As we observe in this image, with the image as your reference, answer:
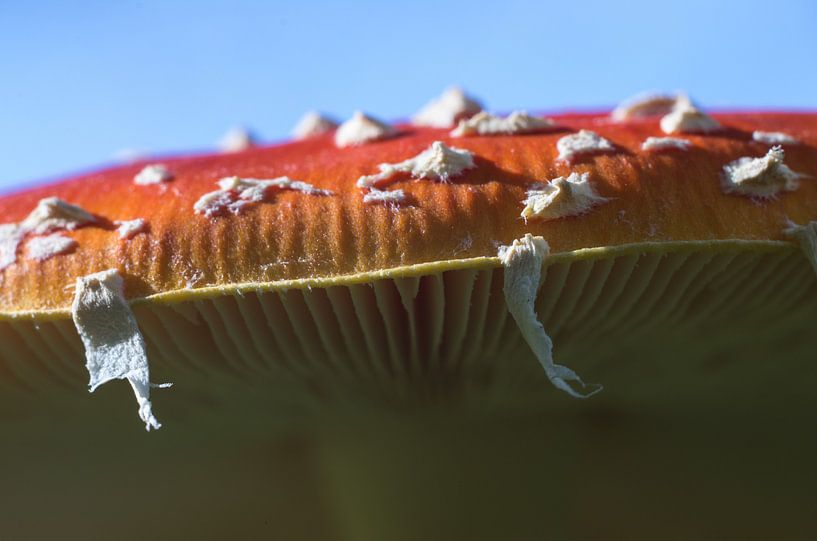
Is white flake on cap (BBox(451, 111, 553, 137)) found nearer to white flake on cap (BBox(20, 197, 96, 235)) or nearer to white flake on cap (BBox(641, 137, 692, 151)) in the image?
white flake on cap (BBox(641, 137, 692, 151))

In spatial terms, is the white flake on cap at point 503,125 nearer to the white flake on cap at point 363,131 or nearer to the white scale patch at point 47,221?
the white flake on cap at point 363,131

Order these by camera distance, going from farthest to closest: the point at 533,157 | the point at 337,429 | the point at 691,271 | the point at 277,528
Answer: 1. the point at 277,528
2. the point at 337,429
3. the point at 533,157
4. the point at 691,271

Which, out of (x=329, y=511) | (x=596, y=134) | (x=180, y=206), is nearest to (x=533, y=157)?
(x=596, y=134)

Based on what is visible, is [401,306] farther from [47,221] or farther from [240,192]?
[47,221]

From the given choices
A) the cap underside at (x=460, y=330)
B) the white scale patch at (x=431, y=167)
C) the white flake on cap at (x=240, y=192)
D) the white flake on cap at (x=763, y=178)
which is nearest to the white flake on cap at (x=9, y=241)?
the cap underside at (x=460, y=330)

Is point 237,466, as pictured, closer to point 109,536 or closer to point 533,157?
point 109,536

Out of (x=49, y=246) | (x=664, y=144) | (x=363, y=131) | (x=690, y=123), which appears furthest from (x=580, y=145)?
(x=49, y=246)
